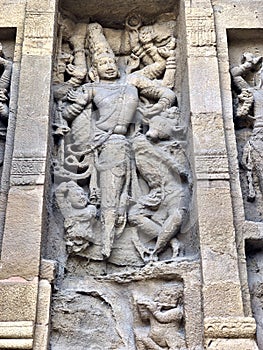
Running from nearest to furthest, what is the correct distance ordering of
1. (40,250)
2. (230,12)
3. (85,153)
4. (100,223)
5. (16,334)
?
(16,334) → (40,250) → (100,223) → (85,153) → (230,12)

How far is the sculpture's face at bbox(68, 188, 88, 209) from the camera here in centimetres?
552

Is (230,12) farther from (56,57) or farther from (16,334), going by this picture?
(16,334)

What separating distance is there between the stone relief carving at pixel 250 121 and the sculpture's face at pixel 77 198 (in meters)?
1.59

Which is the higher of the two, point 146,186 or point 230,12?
point 230,12

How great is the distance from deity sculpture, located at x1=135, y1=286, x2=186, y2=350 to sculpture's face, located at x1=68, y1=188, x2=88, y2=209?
3.59 ft

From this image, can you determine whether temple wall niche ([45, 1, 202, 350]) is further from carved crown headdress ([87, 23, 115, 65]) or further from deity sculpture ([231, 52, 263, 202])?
deity sculpture ([231, 52, 263, 202])

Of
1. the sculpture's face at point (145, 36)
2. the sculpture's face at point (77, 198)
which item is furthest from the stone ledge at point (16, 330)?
the sculpture's face at point (145, 36)

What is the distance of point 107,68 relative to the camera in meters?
6.37

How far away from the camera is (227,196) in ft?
17.3

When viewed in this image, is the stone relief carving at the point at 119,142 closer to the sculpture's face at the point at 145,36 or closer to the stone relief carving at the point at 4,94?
the sculpture's face at the point at 145,36

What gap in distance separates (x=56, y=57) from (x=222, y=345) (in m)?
3.61

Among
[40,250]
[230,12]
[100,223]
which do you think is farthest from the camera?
[230,12]

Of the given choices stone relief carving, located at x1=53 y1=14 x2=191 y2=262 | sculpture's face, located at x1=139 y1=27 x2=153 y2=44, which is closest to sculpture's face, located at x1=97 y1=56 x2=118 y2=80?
stone relief carving, located at x1=53 y1=14 x2=191 y2=262

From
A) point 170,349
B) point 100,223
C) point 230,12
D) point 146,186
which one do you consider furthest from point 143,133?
point 170,349
